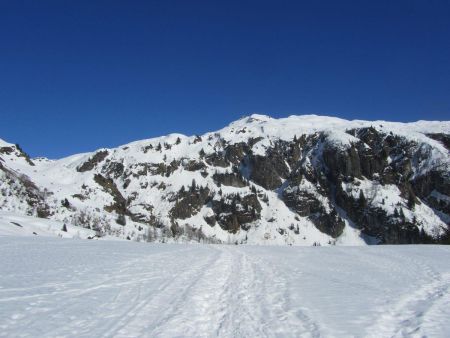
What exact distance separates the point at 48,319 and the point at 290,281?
990 centimetres

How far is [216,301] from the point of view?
12805mm

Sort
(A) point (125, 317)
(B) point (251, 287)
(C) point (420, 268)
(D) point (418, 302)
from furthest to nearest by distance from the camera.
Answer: (C) point (420, 268) → (B) point (251, 287) → (D) point (418, 302) → (A) point (125, 317)

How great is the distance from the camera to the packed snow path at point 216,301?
9750 mm

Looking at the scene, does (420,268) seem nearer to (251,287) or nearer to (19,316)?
(251,287)

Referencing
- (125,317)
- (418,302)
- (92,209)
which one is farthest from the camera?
(92,209)

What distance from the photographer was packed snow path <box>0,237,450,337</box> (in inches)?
384

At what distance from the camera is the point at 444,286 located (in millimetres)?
16312

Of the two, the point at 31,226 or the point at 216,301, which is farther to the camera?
the point at 31,226

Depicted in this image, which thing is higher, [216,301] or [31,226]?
[31,226]

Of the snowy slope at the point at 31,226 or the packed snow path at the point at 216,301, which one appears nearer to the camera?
the packed snow path at the point at 216,301

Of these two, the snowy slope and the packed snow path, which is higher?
the snowy slope

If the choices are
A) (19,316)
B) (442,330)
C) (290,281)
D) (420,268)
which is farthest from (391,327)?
(420,268)

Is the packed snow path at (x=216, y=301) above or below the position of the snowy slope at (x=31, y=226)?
below

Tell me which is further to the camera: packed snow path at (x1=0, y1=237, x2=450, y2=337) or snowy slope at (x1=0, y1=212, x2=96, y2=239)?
snowy slope at (x1=0, y1=212, x2=96, y2=239)
